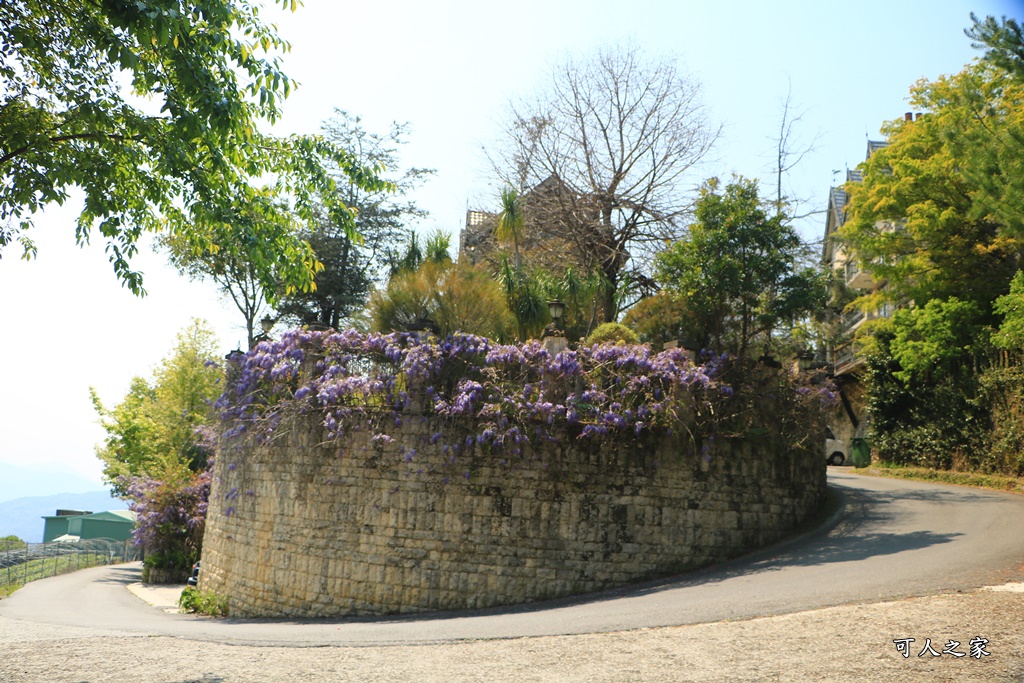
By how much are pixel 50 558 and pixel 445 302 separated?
74.6 feet

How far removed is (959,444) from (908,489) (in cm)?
356

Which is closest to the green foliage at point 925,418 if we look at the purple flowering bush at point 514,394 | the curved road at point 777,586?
the curved road at point 777,586

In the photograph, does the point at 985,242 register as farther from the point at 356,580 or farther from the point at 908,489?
the point at 356,580

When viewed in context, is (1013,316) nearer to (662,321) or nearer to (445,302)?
(662,321)

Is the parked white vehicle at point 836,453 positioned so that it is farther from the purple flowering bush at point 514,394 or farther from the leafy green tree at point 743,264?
the purple flowering bush at point 514,394

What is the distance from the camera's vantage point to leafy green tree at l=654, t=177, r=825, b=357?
18.4 metres

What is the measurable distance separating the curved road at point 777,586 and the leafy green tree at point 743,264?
4.51m

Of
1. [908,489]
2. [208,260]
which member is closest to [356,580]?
[908,489]

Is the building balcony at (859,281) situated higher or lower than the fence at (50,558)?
higher

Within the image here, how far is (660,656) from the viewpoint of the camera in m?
7.62

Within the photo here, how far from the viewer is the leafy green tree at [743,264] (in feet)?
60.4

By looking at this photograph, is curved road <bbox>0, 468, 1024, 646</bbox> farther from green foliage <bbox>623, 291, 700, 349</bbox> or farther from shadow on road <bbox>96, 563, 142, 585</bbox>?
shadow on road <bbox>96, 563, 142, 585</bbox>

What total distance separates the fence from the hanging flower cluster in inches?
627

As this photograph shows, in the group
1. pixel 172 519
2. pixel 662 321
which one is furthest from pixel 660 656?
pixel 172 519
